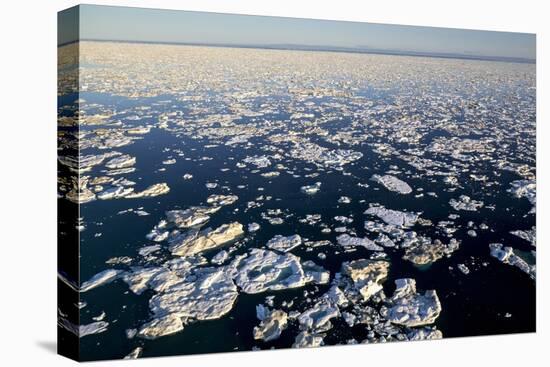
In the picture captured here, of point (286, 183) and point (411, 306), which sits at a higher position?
point (286, 183)

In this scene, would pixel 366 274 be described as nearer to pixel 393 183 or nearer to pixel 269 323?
pixel 269 323

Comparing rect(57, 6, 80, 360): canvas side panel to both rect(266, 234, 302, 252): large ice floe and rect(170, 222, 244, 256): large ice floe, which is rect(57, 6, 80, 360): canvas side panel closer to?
rect(170, 222, 244, 256): large ice floe

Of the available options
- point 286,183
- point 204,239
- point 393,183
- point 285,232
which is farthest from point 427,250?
point 204,239

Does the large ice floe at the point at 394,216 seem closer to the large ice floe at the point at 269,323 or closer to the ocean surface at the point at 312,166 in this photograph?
the ocean surface at the point at 312,166

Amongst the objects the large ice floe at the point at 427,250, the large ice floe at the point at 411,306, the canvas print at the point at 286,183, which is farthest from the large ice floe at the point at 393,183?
the large ice floe at the point at 411,306

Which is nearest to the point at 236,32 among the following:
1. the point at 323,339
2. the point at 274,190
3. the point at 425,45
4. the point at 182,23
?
the point at 182,23

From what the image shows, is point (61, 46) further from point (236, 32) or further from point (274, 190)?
point (274, 190)
